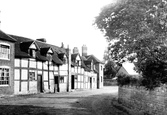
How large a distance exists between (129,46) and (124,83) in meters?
7.12

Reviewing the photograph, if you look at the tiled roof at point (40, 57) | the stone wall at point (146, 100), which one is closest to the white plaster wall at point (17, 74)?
the tiled roof at point (40, 57)

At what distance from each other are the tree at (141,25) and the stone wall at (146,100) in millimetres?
1989

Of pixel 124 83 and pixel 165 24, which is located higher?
pixel 165 24

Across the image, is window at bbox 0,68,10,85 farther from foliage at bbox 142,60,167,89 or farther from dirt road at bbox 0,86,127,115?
foliage at bbox 142,60,167,89

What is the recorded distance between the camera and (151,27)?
430 inches

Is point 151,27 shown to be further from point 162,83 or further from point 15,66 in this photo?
point 15,66

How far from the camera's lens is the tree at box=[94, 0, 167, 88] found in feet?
34.6

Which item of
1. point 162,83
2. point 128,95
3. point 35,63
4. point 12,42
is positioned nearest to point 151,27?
point 162,83

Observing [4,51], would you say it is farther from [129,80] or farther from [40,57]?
[129,80]

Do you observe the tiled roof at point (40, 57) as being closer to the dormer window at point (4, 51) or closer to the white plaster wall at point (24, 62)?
the white plaster wall at point (24, 62)

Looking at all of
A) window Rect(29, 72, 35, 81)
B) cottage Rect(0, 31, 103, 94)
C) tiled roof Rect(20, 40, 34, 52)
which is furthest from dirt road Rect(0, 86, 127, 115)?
tiled roof Rect(20, 40, 34, 52)

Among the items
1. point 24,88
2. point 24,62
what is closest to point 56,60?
point 24,62

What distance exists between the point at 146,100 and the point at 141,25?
5.18 metres

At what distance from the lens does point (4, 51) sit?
22062 millimetres
